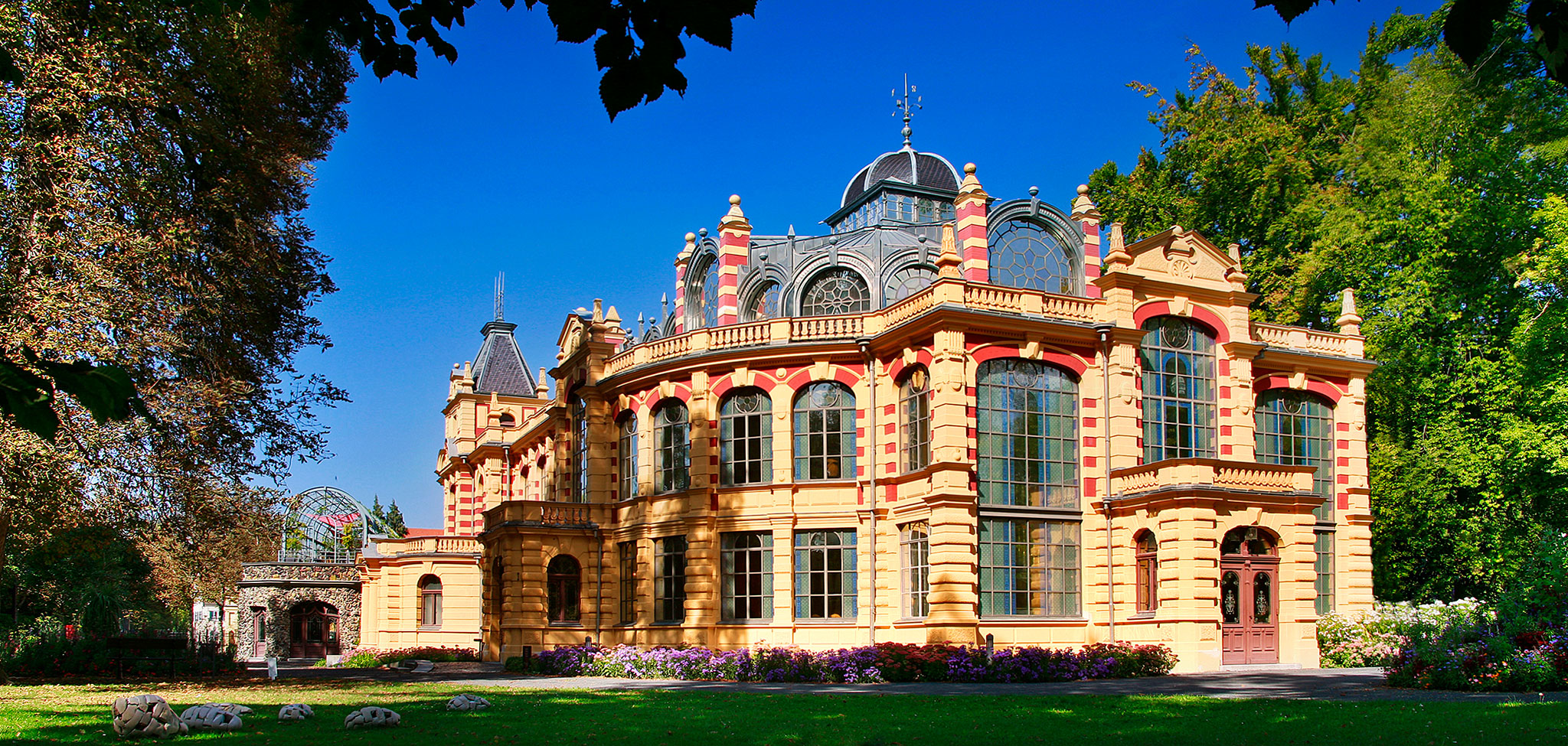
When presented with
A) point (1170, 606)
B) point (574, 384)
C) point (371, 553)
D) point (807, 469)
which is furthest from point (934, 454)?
point (371, 553)

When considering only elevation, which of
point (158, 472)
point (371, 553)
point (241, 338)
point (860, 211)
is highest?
point (860, 211)

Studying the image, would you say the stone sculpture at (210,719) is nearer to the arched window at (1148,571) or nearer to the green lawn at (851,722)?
the green lawn at (851,722)

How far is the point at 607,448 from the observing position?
34.6m

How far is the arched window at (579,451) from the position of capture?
118 ft

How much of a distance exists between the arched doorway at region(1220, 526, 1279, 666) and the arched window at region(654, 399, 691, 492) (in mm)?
13553

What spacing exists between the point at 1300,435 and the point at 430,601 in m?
33.2

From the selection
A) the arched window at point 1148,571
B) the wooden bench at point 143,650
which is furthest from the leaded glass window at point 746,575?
the wooden bench at point 143,650

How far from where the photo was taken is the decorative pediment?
29.5m

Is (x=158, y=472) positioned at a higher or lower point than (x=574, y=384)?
lower

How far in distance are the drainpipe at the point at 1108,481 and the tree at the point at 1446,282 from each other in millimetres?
10110

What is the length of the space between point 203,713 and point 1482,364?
31.1 meters

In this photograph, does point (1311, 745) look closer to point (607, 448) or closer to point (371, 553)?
point (607, 448)

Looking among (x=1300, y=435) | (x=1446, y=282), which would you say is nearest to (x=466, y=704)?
(x=1300, y=435)

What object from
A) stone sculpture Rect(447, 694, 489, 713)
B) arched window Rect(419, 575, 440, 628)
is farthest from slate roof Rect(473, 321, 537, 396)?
stone sculpture Rect(447, 694, 489, 713)
